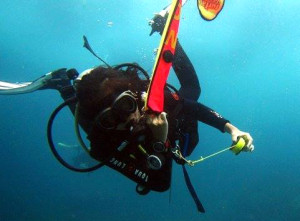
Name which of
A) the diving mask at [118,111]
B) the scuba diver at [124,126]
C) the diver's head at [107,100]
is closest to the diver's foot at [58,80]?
the scuba diver at [124,126]

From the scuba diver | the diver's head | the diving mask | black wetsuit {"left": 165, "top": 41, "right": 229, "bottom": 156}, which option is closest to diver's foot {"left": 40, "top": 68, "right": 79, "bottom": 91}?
black wetsuit {"left": 165, "top": 41, "right": 229, "bottom": 156}

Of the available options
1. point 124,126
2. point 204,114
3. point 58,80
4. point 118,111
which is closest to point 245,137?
point 204,114

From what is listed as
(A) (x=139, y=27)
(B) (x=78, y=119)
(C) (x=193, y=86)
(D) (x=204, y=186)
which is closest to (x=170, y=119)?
(B) (x=78, y=119)

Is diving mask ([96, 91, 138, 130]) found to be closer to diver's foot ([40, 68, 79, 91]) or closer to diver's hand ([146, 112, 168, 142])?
diver's hand ([146, 112, 168, 142])

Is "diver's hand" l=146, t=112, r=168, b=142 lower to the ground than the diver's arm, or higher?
higher

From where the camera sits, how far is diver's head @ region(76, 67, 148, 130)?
2.02 m

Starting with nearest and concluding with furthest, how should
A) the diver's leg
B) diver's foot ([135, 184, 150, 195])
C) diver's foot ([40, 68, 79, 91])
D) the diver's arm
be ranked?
1. diver's foot ([135, 184, 150, 195])
2. the diver's arm
3. diver's foot ([40, 68, 79, 91])
4. the diver's leg

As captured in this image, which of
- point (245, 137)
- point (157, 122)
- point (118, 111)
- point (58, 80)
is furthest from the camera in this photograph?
point (58, 80)

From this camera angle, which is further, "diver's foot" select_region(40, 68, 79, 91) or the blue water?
the blue water

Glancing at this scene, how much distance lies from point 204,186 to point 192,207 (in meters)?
11.9

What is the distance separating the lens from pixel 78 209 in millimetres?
23828

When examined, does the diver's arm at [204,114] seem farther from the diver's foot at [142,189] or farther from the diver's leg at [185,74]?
the diver's foot at [142,189]

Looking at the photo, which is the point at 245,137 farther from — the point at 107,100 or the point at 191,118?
the point at 107,100

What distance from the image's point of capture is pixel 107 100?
6.79 feet
